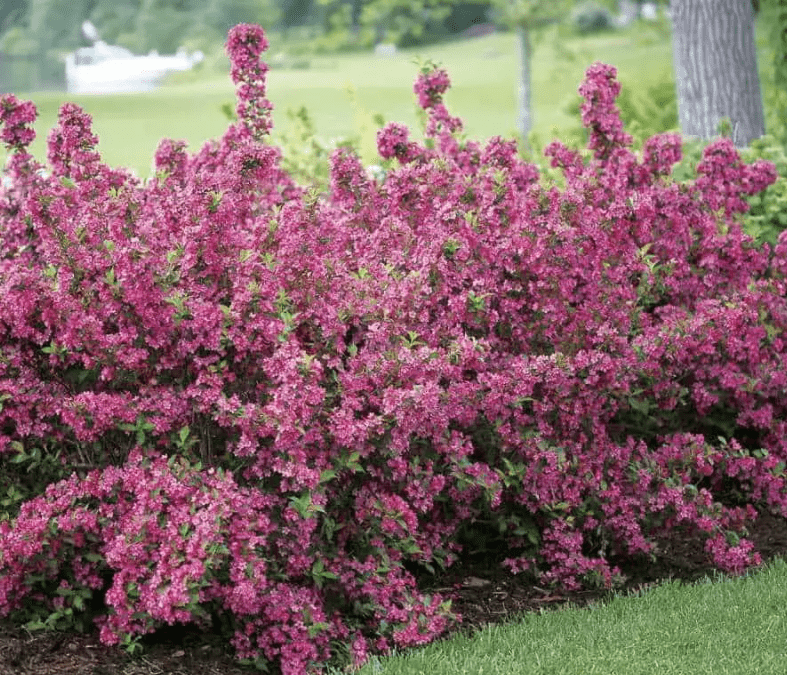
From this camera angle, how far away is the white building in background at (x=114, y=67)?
159 ft

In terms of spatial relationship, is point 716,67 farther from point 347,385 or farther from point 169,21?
point 169,21

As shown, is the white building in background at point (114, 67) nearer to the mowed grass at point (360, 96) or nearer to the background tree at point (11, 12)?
the background tree at point (11, 12)

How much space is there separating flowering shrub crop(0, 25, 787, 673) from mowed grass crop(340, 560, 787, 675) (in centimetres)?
22

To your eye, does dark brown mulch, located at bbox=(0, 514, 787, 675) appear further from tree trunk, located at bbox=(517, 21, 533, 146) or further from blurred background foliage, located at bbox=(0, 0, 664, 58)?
blurred background foliage, located at bbox=(0, 0, 664, 58)

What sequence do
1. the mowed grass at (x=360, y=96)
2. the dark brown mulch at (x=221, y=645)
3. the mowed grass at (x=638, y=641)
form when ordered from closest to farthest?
the mowed grass at (x=638, y=641) → the dark brown mulch at (x=221, y=645) → the mowed grass at (x=360, y=96)

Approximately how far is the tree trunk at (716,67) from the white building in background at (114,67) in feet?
123

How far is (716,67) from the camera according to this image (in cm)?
1063

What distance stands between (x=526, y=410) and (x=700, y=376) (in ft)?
2.84

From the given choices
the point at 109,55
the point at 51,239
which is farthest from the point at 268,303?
the point at 109,55

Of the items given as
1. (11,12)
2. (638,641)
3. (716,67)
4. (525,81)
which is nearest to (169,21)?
(11,12)

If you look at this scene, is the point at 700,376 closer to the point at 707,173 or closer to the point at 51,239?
the point at 707,173

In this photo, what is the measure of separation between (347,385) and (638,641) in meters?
1.37

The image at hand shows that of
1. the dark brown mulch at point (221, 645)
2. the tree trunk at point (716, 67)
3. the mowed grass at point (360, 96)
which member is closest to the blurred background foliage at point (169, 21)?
the mowed grass at point (360, 96)

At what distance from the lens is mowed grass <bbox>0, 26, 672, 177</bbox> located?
111 feet
